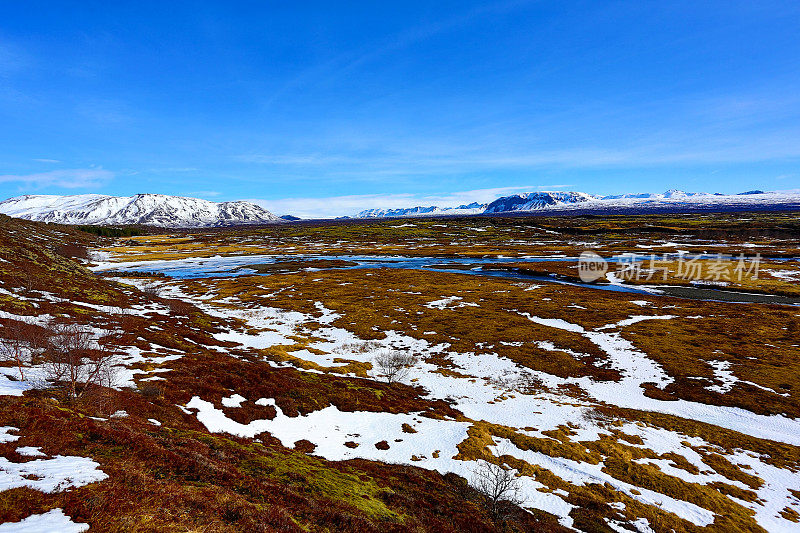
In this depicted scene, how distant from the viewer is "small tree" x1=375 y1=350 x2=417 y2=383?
35469 mm

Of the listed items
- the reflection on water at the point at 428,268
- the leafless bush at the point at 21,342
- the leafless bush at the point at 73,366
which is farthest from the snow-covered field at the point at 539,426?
the reflection on water at the point at 428,268

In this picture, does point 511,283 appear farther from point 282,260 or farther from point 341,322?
point 282,260

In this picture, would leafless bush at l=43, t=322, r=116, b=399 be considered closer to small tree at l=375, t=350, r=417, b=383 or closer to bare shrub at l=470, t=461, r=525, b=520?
bare shrub at l=470, t=461, r=525, b=520

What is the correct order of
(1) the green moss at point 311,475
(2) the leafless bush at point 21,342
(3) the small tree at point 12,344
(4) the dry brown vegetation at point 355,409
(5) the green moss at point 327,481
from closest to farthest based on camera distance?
(4) the dry brown vegetation at point 355,409, (5) the green moss at point 327,481, (1) the green moss at point 311,475, (3) the small tree at point 12,344, (2) the leafless bush at point 21,342

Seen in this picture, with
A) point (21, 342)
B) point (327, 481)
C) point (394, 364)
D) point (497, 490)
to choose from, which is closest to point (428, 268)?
point (394, 364)

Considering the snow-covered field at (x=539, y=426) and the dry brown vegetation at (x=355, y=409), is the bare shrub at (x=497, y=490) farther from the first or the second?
the snow-covered field at (x=539, y=426)

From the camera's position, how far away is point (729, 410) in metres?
28.8

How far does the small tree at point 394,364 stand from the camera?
116 feet

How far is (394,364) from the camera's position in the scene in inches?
1479

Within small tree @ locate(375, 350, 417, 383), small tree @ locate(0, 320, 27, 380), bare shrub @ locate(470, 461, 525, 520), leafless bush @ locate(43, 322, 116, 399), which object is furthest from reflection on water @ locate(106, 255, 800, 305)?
leafless bush @ locate(43, 322, 116, 399)

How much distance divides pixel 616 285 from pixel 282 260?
357 feet

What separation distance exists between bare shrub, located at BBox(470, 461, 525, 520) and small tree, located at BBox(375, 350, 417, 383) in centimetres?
1566

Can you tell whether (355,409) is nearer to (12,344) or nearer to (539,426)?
(539,426)

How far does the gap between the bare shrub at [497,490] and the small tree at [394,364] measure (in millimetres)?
15658
